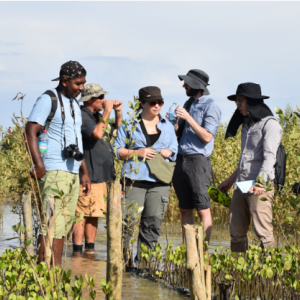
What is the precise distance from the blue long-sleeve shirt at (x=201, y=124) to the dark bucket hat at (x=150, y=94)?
1.74 feet

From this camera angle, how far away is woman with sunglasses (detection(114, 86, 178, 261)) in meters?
5.25

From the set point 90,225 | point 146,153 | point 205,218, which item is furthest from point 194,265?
point 90,225

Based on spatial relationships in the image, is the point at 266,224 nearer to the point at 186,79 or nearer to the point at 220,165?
the point at 186,79

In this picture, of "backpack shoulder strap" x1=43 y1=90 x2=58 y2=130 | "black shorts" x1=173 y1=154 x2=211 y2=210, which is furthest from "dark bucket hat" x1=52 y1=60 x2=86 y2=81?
"black shorts" x1=173 y1=154 x2=211 y2=210

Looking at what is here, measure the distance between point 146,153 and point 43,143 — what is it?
126 centimetres

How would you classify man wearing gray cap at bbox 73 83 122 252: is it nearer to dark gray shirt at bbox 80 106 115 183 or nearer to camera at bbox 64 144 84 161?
dark gray shirt at bbox 80 106 115 183

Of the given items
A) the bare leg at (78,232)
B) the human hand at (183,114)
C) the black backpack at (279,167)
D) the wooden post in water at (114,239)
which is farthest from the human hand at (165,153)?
the wooden post in water at (114,239)

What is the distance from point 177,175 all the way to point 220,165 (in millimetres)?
4754

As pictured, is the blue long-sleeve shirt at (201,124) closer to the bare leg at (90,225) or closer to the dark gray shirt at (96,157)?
the dark gray shirt at (96,157)

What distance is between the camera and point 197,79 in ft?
18.9

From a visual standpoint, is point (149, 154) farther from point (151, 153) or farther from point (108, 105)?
point (108, 105)

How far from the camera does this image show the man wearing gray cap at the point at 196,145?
550 cm

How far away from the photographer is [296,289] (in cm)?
394

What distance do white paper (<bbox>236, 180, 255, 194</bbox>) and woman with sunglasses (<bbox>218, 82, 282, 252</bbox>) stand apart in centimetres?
4
